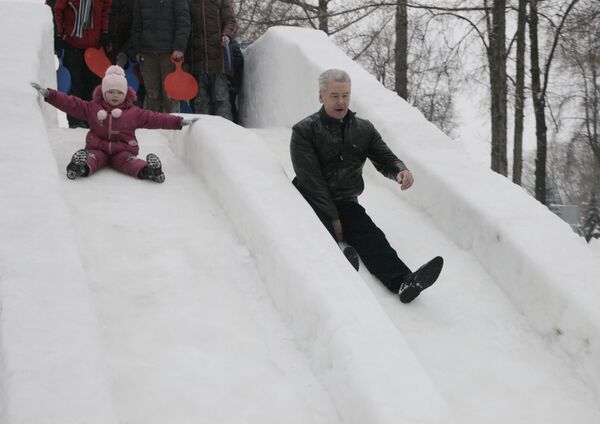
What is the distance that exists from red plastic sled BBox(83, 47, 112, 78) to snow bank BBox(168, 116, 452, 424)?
9.16 feet

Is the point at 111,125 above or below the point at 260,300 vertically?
above

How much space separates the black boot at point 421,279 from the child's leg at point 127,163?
1.82 meters

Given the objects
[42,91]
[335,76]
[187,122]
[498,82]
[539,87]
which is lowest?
[539,87]

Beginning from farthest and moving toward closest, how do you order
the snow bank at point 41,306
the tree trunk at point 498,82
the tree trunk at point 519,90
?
the tree trunk at point 519,90, the tree trunk at point 498,82, the snow bank at point 41,306

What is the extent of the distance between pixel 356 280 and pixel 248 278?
529 mm

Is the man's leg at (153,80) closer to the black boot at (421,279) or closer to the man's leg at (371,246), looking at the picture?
the man's leg at (371,246)

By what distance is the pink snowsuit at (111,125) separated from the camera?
425 centimetres

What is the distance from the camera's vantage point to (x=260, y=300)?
308 cm

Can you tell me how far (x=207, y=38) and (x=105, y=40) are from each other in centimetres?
100

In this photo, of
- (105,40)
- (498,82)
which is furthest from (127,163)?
(498,82)

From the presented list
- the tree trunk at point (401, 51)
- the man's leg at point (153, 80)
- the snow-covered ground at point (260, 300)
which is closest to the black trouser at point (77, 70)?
the man's leg at point (153, 80)

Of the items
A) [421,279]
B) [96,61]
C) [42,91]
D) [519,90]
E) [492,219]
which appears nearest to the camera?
[421,279]

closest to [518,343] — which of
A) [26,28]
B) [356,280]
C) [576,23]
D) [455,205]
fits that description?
[356,280]

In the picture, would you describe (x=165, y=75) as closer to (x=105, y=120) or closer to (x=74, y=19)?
(x=74, y=19)
